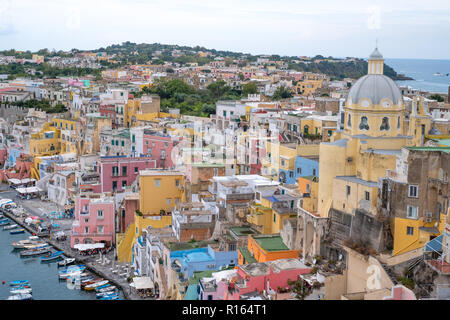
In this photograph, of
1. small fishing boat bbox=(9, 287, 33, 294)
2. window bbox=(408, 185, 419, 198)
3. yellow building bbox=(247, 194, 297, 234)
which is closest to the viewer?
window bbox=(408, 185, 419, 198)

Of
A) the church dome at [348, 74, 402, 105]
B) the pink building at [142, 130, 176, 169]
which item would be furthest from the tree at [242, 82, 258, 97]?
the church dome at [348, 74, 402, 105]

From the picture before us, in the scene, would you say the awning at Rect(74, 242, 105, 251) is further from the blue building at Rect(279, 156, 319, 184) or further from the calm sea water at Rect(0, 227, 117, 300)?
the blue building at Rect(279, 156, 319, 184)

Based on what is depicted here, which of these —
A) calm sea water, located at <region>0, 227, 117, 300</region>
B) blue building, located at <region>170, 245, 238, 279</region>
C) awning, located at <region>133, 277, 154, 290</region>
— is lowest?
calm sea water, located at <region>0, 227, 117, 300</region>

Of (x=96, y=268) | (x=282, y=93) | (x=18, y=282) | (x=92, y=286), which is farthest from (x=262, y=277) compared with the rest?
(x=282, y=93)

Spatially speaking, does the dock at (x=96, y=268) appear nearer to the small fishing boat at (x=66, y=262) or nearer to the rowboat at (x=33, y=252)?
the small fishing boat at (x=66, y=262)

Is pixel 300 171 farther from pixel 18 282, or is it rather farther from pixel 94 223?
pixel 18 282
